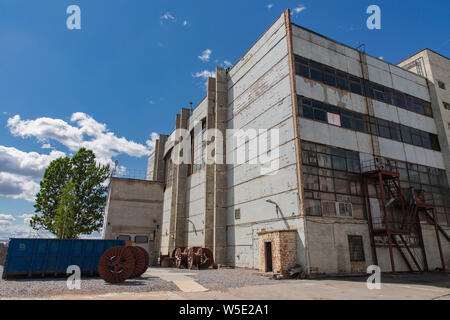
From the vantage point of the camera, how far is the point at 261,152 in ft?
66.9

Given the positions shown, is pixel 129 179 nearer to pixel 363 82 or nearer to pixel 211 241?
pixel 211 241

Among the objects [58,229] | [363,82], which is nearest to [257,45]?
[363,82]

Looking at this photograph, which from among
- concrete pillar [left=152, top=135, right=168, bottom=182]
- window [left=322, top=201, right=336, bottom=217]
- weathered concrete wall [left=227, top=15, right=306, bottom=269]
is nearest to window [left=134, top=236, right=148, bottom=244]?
weathered concrete wall [left=227, top=15, right=306, bottom=269]

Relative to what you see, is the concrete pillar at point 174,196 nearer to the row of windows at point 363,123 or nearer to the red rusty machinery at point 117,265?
the red rusty machinery at point 117,265

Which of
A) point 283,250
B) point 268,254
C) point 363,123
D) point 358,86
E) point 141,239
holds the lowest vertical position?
point 268,254

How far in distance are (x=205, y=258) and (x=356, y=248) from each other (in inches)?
432

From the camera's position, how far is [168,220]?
112 ft

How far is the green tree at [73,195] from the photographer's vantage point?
103 feet

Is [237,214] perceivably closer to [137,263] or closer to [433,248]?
[137,263]

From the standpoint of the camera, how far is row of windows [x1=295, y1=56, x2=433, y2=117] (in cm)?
1944

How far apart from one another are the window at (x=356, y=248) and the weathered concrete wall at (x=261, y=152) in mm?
3518

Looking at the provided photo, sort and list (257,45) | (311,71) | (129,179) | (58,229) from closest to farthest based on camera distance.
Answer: (311,71) < (257,45) < (129,179) < (58,229)

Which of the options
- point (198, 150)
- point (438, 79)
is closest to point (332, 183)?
point (198, 150)

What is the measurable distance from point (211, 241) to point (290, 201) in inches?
397
